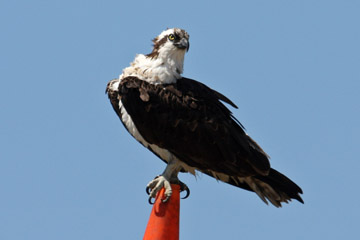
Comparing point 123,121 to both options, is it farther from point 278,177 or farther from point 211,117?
point 278,177

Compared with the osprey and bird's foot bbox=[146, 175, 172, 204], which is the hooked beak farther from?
bird's foot bbox=[146, 175, 172, 204]

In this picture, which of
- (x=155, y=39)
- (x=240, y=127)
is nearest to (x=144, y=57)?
(x=155, y=39)

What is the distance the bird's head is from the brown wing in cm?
46

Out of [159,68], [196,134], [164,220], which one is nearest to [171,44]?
[159,68]

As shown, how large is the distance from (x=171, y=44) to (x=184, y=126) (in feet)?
3.54

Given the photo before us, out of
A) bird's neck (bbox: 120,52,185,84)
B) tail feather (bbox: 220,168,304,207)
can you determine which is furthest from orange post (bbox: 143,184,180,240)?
bird's neck (bbox: 120,52,185,84)

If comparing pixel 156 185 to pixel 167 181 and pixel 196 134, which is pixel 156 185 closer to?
pixel 167 181

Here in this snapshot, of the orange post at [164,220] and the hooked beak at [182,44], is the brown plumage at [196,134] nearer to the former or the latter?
the hooked beak at [182,44]

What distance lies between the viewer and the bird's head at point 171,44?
8.51 m

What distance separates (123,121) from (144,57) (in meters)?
0.86

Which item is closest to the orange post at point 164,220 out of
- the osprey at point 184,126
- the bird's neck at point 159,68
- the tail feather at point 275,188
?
the osprey at point 184,126

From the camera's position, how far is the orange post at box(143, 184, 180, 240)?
7.10 m

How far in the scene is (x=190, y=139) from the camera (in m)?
8.18

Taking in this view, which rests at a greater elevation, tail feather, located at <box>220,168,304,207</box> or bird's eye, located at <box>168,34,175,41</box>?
bird's eye, located at <box>168,34,175,41</box>
